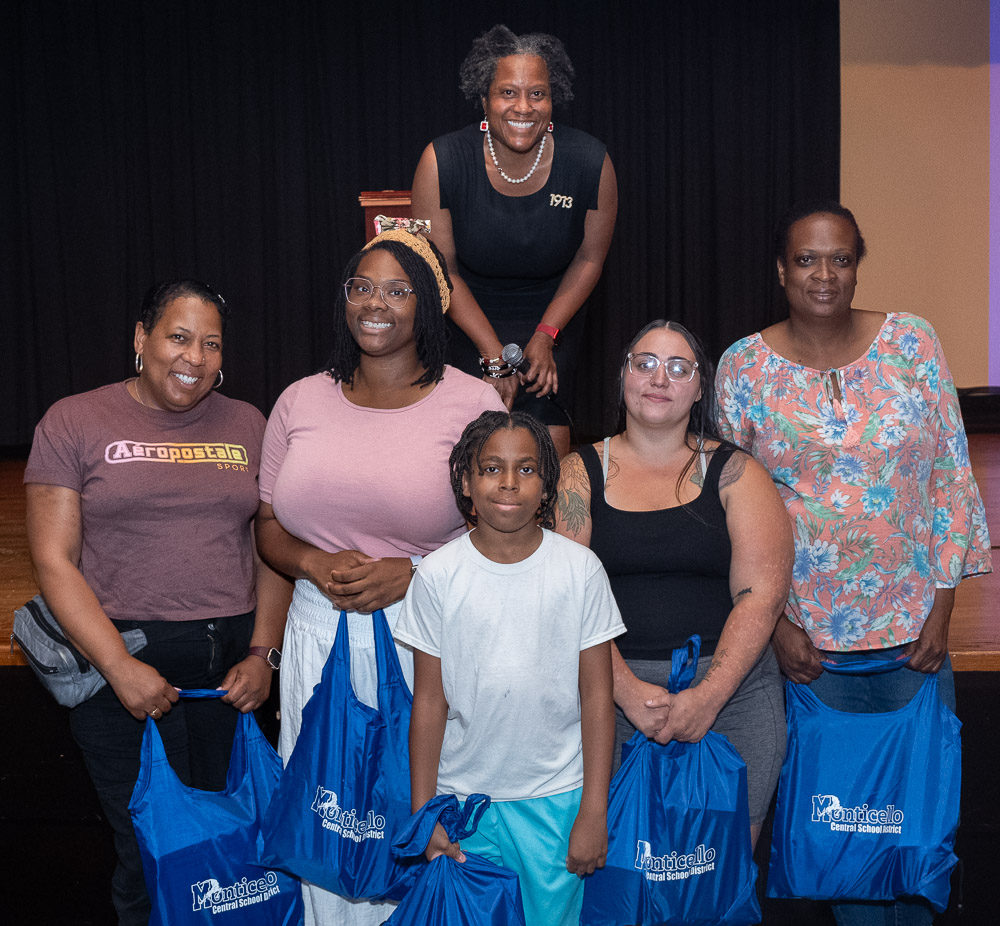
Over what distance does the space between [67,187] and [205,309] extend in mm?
5333

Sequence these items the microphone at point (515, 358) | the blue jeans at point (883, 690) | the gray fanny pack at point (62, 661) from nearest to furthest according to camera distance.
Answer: the gray fanny pack at point (62, 661), the blue jeans at point (883, 690), the microphone at point (515, 358)

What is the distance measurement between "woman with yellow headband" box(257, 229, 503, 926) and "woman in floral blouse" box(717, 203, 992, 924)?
2.00 feet

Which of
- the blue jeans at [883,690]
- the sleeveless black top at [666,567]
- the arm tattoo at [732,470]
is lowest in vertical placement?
the blue jeans at [883,690]

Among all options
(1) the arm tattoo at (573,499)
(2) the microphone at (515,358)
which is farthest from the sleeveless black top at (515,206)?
(1) the arm tattoo at (573,499)

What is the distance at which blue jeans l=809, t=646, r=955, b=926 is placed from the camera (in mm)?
2111

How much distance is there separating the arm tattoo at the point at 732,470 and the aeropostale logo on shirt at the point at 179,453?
983 mm

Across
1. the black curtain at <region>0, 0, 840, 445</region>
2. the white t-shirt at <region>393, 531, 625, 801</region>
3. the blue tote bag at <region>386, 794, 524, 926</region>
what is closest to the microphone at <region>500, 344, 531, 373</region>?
the white t-shirt at <region>393, 531, 625, 801</region>

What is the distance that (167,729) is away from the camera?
82.5 inches

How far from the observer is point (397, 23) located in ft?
21.1

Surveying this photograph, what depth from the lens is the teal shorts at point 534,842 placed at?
1.80 meters

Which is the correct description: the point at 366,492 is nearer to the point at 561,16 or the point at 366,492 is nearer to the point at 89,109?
the point at 561,16

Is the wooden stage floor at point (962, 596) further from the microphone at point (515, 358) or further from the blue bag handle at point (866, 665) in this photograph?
the microphone at point (515, 358)

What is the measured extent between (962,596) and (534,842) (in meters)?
1.99

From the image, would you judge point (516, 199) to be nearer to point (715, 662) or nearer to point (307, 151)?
point (715, 662)
